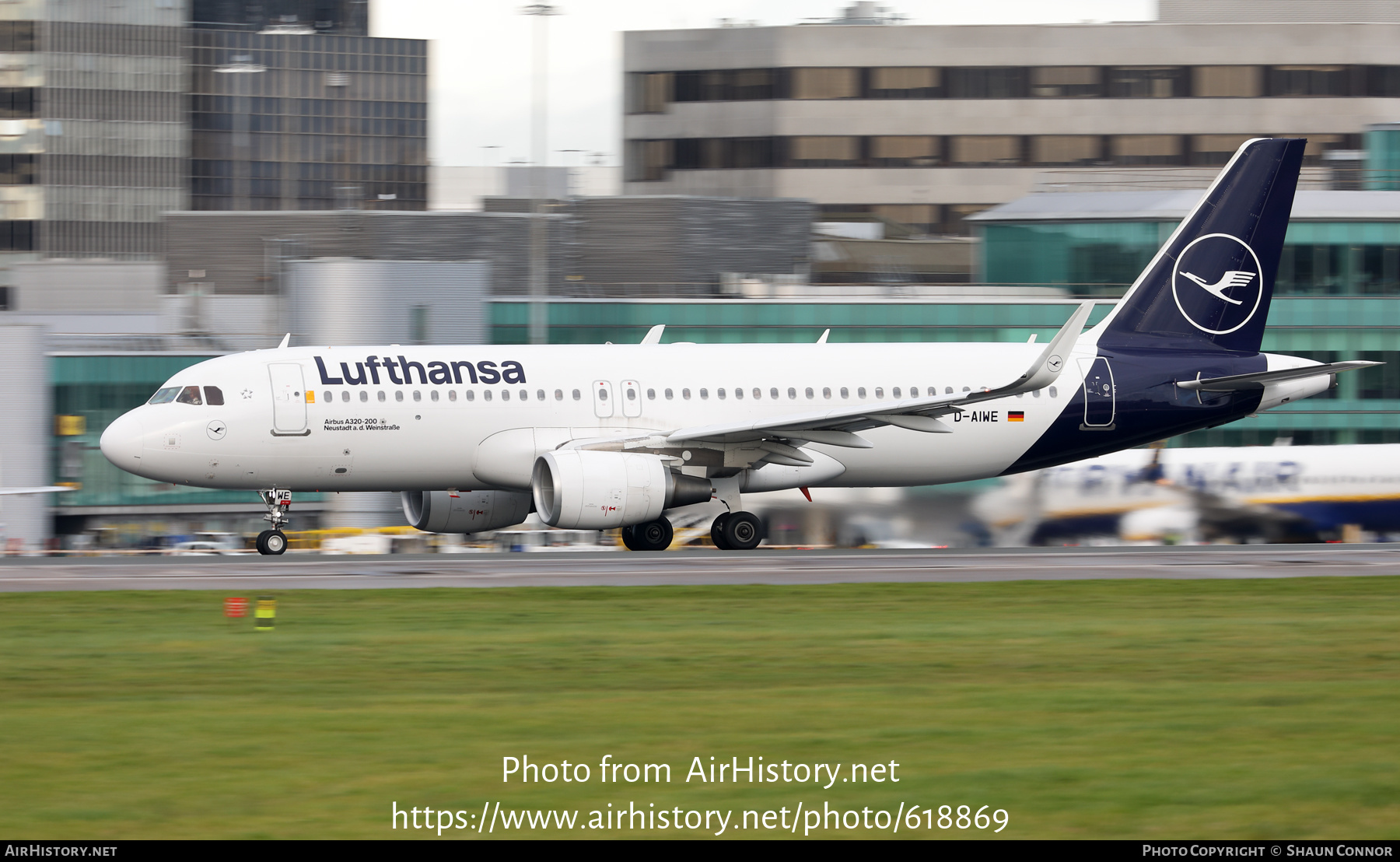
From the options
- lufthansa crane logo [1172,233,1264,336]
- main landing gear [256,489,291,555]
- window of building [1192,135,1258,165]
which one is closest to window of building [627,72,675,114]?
window of building [1192,135,1258,165]

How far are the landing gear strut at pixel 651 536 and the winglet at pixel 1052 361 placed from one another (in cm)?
715

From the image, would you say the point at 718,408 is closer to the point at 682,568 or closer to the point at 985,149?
the point at 682,568

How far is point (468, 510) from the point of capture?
114 feet

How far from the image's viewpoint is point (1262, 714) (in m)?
14.4

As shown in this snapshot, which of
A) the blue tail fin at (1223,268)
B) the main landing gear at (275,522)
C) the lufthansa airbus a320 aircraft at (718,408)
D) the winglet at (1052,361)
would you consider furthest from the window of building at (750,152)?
the winglet at (1052,361)

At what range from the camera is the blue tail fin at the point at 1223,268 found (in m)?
35.8

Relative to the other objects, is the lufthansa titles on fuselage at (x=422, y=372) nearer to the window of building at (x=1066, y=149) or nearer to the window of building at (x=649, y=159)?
the window of building at (x=649, y=159)

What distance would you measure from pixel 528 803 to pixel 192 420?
2266cm

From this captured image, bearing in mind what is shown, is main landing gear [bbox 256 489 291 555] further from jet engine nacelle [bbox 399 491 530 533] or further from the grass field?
the grass field

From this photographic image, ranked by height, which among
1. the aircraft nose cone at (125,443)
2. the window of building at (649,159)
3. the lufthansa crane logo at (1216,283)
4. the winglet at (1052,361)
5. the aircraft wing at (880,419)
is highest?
the window of building at (649,159)

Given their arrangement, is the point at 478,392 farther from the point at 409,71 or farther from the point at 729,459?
the point at 409,71

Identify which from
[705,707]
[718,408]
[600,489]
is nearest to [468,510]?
[600,489]

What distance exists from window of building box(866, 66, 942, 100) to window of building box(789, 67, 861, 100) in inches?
39.1

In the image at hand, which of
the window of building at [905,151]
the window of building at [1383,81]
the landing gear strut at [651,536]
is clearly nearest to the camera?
the landing gear strut at [651,536]
